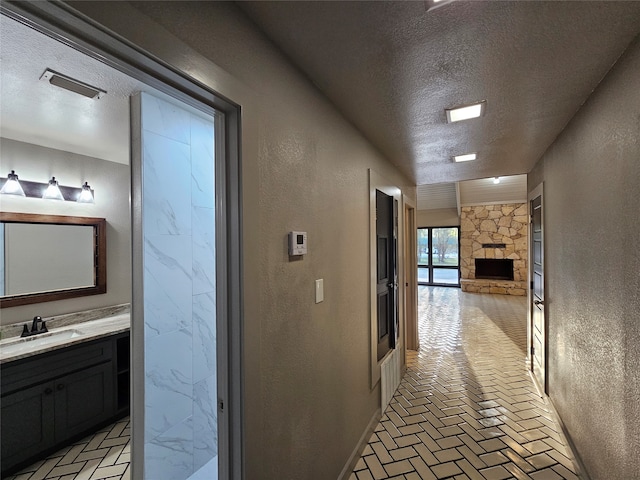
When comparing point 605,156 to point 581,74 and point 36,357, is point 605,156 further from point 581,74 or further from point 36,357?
point 36,357

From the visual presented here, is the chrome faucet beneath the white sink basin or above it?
above

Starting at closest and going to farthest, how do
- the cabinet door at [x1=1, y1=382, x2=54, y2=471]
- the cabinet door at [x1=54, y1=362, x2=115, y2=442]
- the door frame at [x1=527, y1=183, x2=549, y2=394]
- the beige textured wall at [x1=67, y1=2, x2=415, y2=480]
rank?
the beige textured wall at [x1=67, y1=2, x2=415, y2=480], the cabinet door at [x1=1, y1=382, x2=54, y2=471], the cabinet door at [x1=54, y1=362, x2=115, y2=442], the door frame at [x1=527, y1=183, x2=549, y2=394]

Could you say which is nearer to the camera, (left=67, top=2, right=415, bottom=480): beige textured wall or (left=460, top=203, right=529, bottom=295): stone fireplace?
(left=67, top=2, right=415, bottom=480): beige textured wall

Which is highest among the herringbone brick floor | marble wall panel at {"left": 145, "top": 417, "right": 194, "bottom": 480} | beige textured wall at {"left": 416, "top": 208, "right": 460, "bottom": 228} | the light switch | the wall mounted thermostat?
beige textured wall at {"left": 416, "top": 208, "right": 460, "bottom": 228}

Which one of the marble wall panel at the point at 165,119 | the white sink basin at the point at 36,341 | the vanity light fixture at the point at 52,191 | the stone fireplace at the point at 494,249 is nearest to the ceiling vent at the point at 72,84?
the marble wall panel at the point at 165,119

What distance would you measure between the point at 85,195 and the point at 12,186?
A: 1.69 feet

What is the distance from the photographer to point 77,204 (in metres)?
2.89

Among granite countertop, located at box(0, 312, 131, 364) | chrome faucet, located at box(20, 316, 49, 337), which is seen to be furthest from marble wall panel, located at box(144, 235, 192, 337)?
chrome faucet, located at box(20, 316, 49, 337)

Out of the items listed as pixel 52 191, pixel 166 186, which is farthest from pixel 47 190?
pixel 166 186

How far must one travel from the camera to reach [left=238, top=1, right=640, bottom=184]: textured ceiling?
1082 millimetres

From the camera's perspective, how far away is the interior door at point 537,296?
118 inches

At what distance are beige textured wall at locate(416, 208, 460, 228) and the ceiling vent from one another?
9.74 meters

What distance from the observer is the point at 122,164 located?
3217 mm

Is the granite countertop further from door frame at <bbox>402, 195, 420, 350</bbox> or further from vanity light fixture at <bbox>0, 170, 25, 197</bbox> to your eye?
door frame at <bbox>402, 195, 420, 350</bbox>
